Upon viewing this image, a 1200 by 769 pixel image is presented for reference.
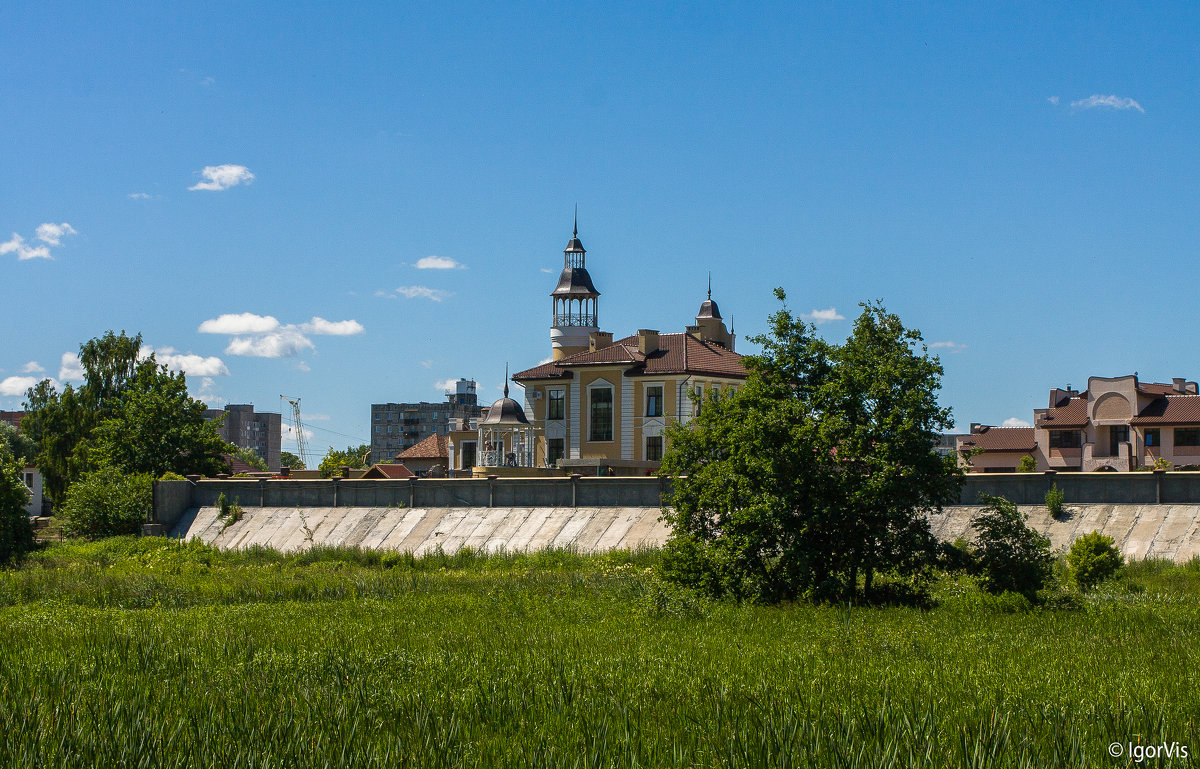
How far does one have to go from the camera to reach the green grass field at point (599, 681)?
973 cm

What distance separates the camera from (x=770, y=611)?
23375 mm

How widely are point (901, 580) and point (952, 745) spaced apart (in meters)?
18.7

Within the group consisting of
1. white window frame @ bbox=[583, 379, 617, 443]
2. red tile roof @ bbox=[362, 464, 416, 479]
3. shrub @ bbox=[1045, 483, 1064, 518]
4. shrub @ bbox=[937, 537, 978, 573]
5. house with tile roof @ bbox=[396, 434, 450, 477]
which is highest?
white window frame @ bbox=[583, 379, 617, 443]

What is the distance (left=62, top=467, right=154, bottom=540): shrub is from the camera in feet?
164

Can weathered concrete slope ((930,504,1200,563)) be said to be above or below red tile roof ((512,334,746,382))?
below

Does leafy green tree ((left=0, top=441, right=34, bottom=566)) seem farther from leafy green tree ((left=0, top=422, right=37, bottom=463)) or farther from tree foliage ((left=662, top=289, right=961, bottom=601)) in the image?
leafy green tree ((left=0, top=422, right=37, bottom=463))

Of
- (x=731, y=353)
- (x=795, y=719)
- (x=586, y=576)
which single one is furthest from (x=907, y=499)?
(x=731, y=353)

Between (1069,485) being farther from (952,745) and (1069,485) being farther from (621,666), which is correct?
(952,745)

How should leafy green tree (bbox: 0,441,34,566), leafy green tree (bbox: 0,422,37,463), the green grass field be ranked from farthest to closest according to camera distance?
1. leafy green tree (bbox: 0,422,37,463)
2. leafy green tree (bbox: 0,441,34,566)
3. the green grass field

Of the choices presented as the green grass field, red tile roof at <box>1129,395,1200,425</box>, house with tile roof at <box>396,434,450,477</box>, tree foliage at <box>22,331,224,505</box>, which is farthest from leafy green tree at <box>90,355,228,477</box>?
red tile roof at <box>1129,395,1200,425</box>

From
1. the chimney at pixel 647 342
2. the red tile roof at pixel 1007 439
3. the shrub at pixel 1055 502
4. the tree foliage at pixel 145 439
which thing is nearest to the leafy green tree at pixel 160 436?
the tree foliage at pixel 145 439

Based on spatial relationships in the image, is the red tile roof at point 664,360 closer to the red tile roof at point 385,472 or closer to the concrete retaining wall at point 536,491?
the red tile roof at point 385,472

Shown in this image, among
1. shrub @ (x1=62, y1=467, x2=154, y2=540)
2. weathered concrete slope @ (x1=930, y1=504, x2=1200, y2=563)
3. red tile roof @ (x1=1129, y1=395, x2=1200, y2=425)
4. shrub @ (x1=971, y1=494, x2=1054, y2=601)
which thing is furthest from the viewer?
red tile roof @ (x1=1129, y1=395, x2=1200, y2=425)

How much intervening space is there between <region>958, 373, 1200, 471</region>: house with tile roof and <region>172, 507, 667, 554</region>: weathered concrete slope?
29908 mm
